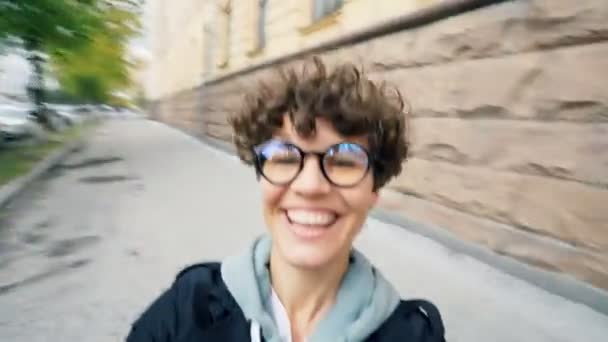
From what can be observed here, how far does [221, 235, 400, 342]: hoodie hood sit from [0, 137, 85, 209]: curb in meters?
7.08

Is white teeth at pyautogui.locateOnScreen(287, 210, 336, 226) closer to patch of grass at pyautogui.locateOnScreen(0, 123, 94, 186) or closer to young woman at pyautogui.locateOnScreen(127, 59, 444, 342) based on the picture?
young woman at pyautogui.locateOnScreen(127, 59, 444, 342)

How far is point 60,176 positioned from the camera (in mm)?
11188

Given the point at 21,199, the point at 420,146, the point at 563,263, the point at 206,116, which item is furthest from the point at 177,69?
the point at 563,263

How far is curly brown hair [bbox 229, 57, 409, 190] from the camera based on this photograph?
148 centimetres

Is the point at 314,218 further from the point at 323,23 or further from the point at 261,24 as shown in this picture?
the point at 261,24

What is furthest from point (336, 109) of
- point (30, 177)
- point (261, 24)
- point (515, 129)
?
point (261, 24)

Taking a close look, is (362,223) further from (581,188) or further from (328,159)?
(581,188)

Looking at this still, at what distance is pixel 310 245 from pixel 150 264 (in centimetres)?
389

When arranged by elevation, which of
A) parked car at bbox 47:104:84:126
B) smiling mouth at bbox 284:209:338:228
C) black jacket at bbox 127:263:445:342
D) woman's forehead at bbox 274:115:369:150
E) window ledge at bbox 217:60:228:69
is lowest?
parked car at bbox 47:104:84:126

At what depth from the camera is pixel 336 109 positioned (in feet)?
4.85

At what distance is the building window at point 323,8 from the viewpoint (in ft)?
30.9

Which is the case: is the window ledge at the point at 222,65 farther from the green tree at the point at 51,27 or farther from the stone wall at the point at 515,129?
the stone wall at the point at 515,129

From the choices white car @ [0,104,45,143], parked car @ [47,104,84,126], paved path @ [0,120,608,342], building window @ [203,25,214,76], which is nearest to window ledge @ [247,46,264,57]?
paved path @ [0,120,608,342]

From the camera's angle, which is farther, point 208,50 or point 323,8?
point 208,50
